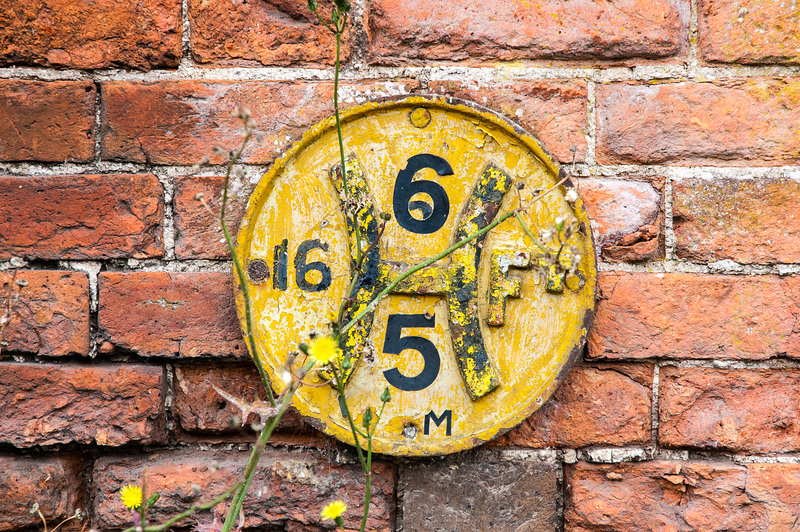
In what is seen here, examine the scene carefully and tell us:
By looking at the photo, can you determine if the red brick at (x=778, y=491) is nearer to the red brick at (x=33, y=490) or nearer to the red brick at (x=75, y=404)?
the red brick at (x=75, y=404)

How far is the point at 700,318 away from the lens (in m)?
0.77

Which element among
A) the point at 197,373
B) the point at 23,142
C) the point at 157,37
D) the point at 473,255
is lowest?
the point at 197,373

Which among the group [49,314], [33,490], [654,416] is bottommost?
[33,490]

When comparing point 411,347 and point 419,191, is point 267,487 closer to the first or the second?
point 411,347

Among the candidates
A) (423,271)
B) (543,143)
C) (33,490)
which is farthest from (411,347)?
(33,490)

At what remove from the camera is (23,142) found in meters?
0.78

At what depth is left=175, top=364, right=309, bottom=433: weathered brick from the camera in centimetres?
80

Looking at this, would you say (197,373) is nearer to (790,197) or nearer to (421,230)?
(421,230)

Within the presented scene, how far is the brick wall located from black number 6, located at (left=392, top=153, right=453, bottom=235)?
11 cm

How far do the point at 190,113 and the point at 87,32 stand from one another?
0.57ft

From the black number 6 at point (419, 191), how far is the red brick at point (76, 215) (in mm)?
333

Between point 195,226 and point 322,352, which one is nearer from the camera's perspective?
point 322,352

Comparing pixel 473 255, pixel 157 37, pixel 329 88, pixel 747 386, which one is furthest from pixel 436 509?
pixel 157 37

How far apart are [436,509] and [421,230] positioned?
38cm
